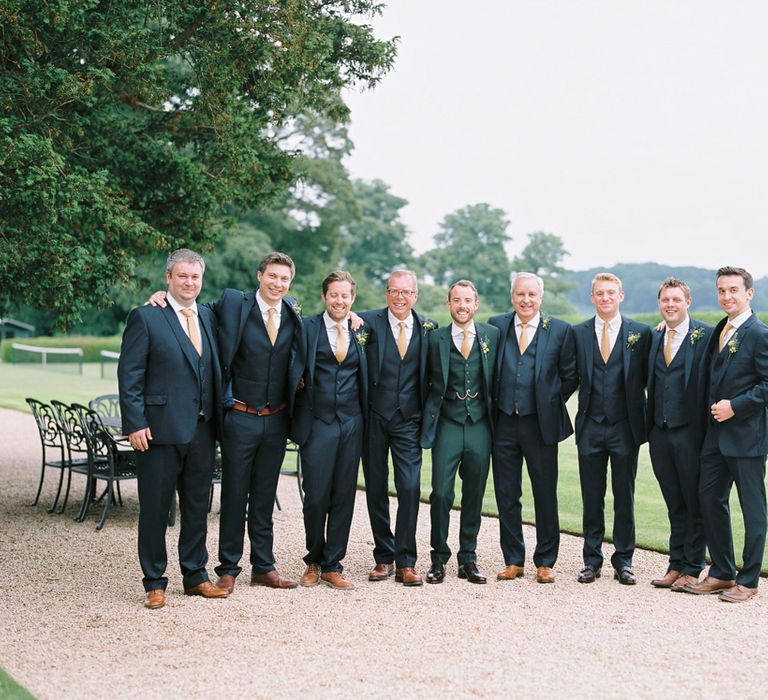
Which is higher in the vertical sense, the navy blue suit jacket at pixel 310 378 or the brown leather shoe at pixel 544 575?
the navy blue suit jacket at pixel 310 378

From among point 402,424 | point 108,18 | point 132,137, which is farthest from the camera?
point 132,137

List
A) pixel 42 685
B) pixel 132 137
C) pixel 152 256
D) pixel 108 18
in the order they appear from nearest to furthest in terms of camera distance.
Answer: pixel 42 685 → pixel 108 18 → pixel 132 137 → pixel 152 256

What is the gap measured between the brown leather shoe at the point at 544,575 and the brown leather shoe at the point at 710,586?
86 cm

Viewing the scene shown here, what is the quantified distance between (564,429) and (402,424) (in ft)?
3.66

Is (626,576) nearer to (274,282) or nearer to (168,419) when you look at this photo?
(274,282)

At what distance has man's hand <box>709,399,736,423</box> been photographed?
5703 millimetres

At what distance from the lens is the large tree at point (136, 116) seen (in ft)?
23.7

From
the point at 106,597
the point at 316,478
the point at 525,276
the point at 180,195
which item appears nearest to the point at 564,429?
the point at 525,276

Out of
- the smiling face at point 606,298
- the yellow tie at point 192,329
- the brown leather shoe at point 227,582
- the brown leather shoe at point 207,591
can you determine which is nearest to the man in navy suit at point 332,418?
the brown leather shoe at point 227,582

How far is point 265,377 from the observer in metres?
5.83

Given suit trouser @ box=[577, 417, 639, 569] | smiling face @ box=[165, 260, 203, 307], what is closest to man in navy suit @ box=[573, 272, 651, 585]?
suit trouser @ box=[577, 417, 639, 569]

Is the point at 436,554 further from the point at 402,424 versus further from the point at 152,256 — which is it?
the point at 152,256

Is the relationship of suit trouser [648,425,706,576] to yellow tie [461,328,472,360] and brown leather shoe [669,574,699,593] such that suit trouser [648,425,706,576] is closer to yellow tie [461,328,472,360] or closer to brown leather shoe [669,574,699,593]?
brown leather shoe [669,574,699,593]

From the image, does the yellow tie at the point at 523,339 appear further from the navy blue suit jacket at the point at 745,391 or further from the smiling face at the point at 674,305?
the navy blue suit jacket at the point at 745,391
